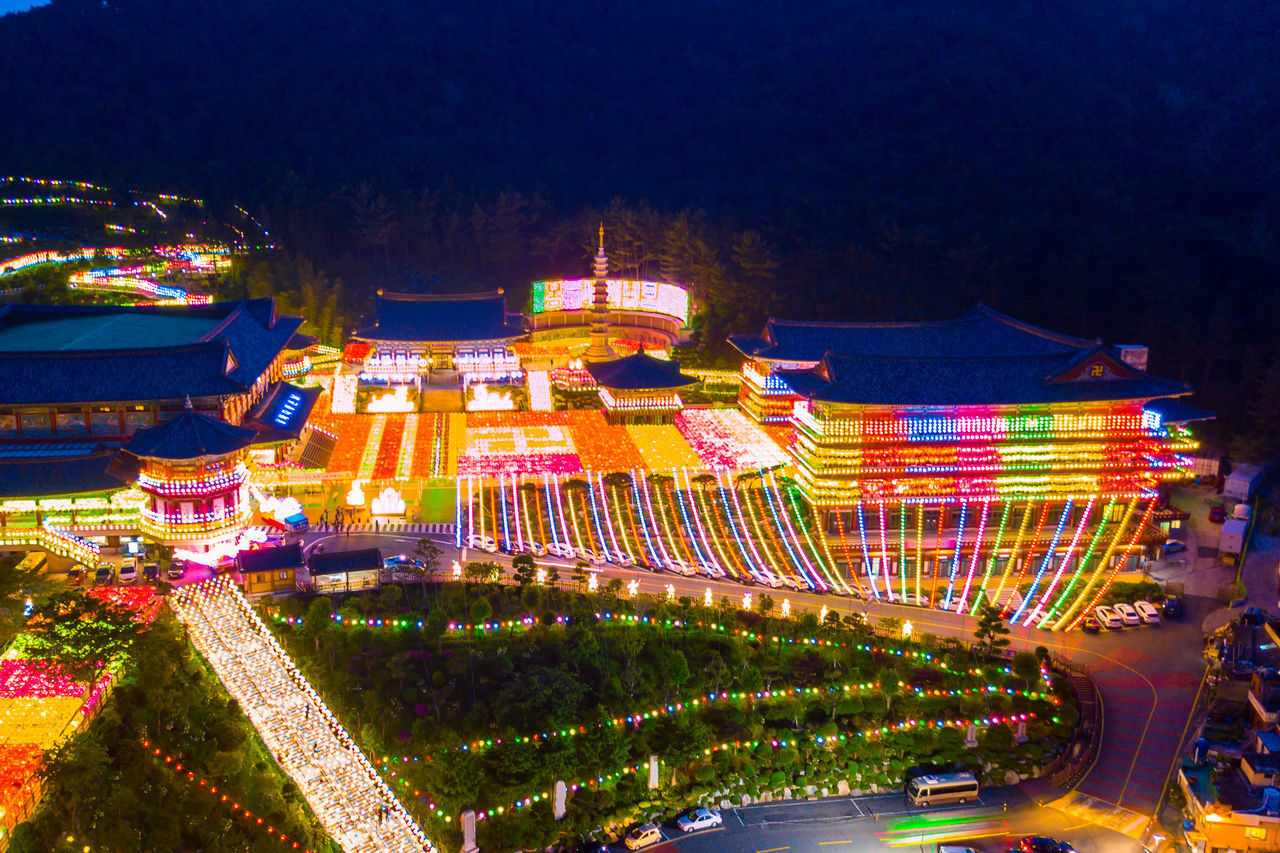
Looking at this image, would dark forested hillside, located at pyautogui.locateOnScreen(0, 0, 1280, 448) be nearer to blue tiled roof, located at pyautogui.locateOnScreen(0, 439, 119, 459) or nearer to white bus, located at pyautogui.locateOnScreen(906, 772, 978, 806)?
white bus, located at pyautogui.locateOnScreen(906, 772, 978, 806)

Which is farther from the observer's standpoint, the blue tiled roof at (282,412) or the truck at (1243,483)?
the truck at (1243,483)

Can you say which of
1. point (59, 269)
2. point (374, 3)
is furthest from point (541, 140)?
point (59, 269)

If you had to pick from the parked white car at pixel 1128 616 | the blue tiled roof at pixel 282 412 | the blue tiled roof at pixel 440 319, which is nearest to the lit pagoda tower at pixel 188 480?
the blue tiled roof at pixel 282 412

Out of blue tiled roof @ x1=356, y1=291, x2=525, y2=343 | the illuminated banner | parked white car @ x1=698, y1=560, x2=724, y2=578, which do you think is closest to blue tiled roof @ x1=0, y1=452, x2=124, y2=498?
parked white car @ x1=698, y1=560, x2=724, y2=578

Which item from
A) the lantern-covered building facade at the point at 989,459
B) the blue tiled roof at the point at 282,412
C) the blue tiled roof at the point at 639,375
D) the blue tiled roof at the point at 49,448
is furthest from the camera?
the blue tiled roof at the point at 639,375

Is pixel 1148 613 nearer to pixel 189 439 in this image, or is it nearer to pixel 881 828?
pixel 881 828

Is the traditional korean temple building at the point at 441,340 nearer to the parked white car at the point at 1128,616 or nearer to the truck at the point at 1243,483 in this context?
the parked white car at the point at 1128,616

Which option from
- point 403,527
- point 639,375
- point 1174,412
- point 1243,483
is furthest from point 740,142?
point 403,527
